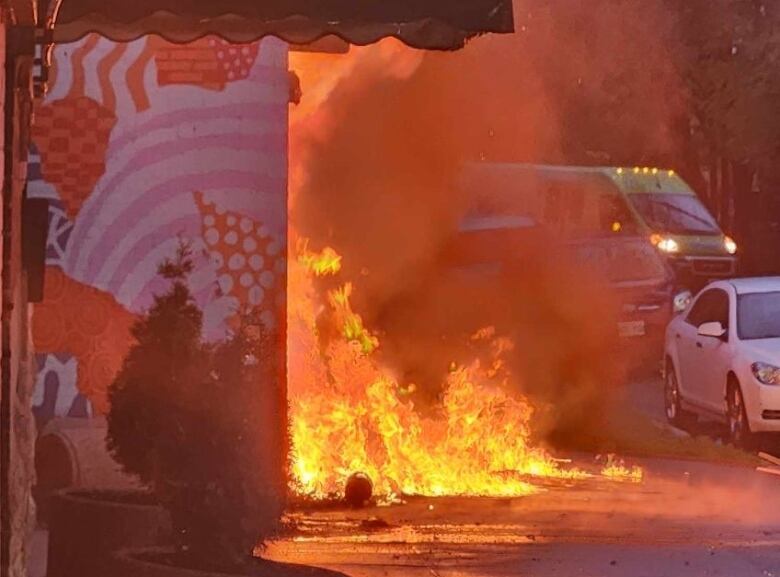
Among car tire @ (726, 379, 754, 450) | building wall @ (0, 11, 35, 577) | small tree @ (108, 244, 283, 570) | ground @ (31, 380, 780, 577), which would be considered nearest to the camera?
building wall @ (0, 11, 35, 577)

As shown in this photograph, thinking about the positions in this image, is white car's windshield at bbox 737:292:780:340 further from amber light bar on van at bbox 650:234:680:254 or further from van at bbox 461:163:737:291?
amber light bar on van at bbox 650:234:680:254

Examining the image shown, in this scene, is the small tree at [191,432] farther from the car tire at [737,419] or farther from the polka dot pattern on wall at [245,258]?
the car tire at [737,419]

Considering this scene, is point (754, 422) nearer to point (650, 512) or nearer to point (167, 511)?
point (650, 512)

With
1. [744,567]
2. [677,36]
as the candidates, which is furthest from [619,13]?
[744,567]

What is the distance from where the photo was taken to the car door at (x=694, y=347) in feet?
55.1

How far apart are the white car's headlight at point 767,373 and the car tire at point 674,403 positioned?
2.21 meters

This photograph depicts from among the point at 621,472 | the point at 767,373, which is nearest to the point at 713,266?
the point at 767,373

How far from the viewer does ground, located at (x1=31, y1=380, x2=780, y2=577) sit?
30.0 feet

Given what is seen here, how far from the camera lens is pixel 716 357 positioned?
641 inches

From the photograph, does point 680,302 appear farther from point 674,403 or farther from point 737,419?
point 737,419

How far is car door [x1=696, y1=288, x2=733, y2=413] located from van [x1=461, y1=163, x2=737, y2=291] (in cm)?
292

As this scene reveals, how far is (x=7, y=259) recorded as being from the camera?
20.9 feet

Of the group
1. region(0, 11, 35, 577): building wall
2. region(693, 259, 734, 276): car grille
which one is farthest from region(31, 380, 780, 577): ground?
region(693, 259, 734, 276): car grille

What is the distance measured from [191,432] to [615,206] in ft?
50.6
